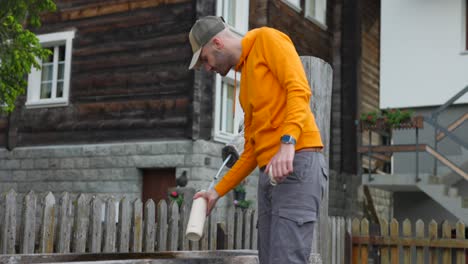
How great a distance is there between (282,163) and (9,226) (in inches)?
139

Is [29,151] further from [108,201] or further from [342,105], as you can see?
[108,201]

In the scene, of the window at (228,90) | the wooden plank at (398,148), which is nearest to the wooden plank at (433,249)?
the wooden plank at (398,148)

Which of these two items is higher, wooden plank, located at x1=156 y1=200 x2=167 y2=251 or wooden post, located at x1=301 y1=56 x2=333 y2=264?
wooden post, located at x1=301 y1=56 x2=333 y2=264

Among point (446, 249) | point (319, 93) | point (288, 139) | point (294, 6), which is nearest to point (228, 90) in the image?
point (294, 6)

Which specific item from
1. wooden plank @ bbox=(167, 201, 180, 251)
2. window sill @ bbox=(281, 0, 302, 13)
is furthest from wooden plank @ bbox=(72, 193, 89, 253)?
window sill @ bbox=(281, 0, 302, 13)

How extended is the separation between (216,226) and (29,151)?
410 inches

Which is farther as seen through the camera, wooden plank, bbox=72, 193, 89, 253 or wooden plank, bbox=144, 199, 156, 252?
wooden plank, bbox=144, 199, 156, 252

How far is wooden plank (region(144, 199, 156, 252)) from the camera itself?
6801 millimetres

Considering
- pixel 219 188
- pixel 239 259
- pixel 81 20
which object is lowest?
pixel 239 259

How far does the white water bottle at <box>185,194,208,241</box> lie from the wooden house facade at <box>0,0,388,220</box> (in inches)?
394

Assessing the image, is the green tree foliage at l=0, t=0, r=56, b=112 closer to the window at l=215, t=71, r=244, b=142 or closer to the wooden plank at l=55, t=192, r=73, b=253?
the window at l=215, t=71, r=244, b=142

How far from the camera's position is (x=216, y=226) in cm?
730

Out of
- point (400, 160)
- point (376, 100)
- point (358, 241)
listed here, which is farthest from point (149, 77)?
point (376, 100)

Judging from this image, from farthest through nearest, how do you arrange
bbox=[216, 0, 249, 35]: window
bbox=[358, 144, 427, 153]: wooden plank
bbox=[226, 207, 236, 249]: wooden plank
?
1. bbox=[216, 0, 249, 35]: window
2. bbox=[358, 144, 427, 153]: wooden plank
3. bbox=[226, 207, 236, 249]: wooden plank
